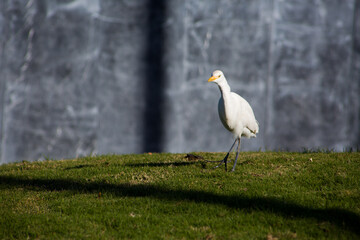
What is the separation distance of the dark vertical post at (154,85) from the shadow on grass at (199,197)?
110 inches

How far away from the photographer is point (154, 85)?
303 inches

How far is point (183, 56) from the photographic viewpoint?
768 centimetres

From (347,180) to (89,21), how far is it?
5.26m

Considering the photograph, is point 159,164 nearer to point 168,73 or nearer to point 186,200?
point 186,200

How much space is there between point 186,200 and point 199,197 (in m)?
0.16

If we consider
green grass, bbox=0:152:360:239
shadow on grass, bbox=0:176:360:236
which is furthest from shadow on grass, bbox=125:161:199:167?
shadow on grass, bbox=0:176:360:236

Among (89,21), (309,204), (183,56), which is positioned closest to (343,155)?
(309,204)

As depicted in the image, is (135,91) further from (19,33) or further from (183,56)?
(19,33)

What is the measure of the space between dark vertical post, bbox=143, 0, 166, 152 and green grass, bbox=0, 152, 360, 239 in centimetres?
187

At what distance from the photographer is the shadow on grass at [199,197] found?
374 centimetres

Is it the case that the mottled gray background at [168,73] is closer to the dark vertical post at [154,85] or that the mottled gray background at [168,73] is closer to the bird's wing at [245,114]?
the dark vertical post at [154,85]

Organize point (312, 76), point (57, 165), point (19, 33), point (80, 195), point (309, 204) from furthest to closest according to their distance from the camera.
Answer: point (312, 76), point (19, 33), point (57, 165), point (80, 195), point (309, 204)

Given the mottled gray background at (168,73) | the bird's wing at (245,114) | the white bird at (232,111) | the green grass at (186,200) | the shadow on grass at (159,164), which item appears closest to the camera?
the green grass at (186,200)

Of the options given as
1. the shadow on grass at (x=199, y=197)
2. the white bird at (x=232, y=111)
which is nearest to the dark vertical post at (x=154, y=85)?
the white bird at (x=232, y=111)
